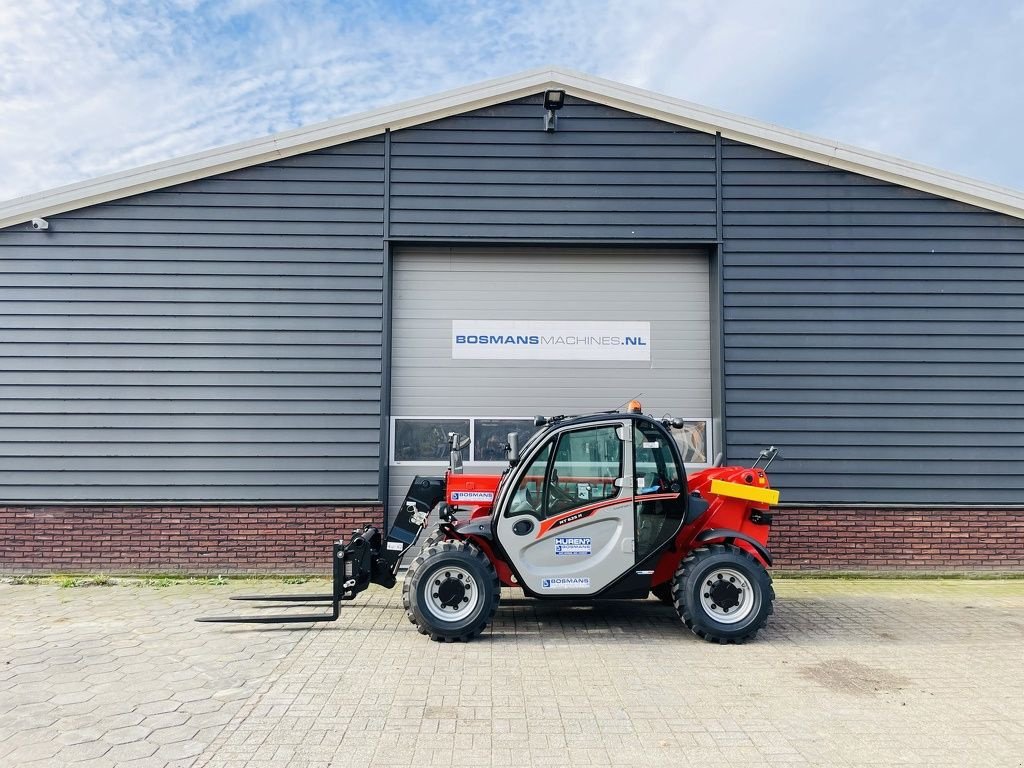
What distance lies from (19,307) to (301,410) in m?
3.83

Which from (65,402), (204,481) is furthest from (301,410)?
(65,402)

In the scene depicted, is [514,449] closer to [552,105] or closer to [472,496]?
[472,496]

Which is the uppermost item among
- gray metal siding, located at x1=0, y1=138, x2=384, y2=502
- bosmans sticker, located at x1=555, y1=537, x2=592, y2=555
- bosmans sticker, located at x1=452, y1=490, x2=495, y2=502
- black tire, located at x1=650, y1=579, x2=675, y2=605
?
gray metal siding, located at x1=0, y1=138, x2=384, y2=502

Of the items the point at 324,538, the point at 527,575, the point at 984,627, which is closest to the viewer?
the point at 527,575

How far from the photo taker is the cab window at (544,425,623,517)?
6656 mm

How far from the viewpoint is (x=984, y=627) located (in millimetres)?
7156

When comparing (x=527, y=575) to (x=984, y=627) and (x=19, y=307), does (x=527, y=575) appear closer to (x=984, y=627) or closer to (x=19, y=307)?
(x=984, y=627)

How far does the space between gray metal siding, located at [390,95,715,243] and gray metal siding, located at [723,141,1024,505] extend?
0.63 metres

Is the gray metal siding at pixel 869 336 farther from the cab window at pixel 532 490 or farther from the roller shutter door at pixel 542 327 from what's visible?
the cab window at pixel 532 490

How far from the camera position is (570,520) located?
663cm

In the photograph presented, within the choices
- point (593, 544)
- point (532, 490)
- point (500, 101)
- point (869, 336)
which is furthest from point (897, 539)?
point (500, 101)

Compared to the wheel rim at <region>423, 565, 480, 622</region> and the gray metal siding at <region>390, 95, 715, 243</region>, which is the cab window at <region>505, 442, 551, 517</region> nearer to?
the wheel rim at <region>423, 565, 480, 622</region>

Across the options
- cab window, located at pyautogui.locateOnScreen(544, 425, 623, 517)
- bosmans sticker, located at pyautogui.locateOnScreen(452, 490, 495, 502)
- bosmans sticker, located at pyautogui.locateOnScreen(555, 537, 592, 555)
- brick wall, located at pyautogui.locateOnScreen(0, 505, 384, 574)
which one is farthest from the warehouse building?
bosmans sticker, located at pyautogui.locateOnScreen(555, 537, 592, 555)

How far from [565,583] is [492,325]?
4.11 m
